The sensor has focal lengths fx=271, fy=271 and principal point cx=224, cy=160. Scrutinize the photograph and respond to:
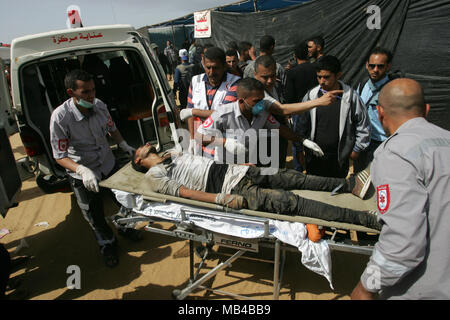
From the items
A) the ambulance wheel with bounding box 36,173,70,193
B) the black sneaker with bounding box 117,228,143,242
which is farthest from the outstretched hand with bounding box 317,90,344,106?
the ambulance wheel with bounding box 36,173,70,193

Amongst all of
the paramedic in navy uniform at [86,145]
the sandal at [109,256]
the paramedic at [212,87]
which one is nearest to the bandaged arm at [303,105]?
the paramedic at [212,87]

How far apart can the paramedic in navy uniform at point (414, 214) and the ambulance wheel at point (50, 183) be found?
145 inches

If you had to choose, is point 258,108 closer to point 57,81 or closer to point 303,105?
point 303,105

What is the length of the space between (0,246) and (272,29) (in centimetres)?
853

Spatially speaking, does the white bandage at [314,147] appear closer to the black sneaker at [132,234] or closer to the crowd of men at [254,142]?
the crowd of men at [254,142]

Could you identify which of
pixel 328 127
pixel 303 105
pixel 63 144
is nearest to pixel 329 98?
pixel 303 105

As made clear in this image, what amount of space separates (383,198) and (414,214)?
16 centimetres

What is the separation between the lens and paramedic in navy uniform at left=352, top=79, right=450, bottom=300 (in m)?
1.27

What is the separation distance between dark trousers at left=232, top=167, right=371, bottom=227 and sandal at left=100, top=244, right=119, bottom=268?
1739mm

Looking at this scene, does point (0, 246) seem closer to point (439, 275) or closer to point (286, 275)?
point (286, 275)

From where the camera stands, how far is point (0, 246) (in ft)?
8.70

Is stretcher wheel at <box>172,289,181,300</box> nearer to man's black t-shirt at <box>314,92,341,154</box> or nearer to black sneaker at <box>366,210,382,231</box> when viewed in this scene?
black sneaker at <box>366,210,382,231</box>

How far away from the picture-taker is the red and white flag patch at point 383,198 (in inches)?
53.3

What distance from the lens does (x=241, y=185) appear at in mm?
2680
